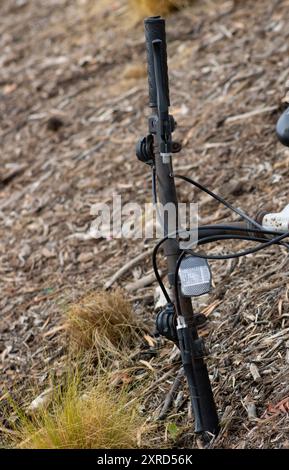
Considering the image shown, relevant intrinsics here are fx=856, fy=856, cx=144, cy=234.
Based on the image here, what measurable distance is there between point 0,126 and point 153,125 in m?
4.50

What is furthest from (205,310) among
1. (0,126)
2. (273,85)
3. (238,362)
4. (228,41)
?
(0,126)

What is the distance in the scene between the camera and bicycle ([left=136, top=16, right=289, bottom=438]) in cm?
322

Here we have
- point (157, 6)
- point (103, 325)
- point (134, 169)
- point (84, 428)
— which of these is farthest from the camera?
point (157, 6)

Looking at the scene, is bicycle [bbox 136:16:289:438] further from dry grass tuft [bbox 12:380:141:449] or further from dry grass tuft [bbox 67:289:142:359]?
dry grass tuft [bbox 67:289:142:359]

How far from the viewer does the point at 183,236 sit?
11.0 ft

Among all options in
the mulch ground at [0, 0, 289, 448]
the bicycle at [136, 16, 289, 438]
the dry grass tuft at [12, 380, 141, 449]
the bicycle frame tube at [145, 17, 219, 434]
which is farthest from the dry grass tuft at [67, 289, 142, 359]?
the bicycle frame tube at [145, 17, 219, 434]

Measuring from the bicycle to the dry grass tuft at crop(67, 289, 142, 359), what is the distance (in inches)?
32.6

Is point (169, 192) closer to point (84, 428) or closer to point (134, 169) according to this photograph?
point (84, 428)

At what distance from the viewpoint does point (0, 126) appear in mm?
7586

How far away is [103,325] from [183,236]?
1.16 meters
